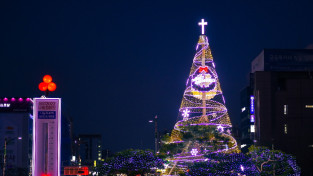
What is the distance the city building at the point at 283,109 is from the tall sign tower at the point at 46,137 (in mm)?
87486

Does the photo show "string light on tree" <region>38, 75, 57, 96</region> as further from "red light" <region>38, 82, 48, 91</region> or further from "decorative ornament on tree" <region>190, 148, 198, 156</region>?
"decorative ornament on tree" <region>190, 148, 198, 156</region>

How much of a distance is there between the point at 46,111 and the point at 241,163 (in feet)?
91.3

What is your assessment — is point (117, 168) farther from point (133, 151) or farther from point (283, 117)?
point (283, 117)

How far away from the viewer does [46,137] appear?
3644 centimetres

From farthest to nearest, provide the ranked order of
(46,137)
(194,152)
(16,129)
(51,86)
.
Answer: (16,129) < (194,152) < (46,137) < (51,86)

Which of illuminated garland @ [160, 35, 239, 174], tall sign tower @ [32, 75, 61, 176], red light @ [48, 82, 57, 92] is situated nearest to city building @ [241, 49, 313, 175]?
illuminated garland @ [160, 35, 239, 174]

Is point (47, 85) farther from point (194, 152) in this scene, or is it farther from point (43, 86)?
point (194, 152)

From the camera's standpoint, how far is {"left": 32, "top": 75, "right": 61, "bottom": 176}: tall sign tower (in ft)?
119

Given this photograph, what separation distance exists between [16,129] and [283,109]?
71.0m

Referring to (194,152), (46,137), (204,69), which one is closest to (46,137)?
(46,137)

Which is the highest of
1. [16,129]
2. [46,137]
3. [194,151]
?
[46,137]

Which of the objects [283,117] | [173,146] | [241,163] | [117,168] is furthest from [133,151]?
[283,117]

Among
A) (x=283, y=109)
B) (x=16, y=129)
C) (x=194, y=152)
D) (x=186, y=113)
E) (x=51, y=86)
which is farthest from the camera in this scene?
(x=16, y=129)

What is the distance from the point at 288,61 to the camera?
422 ft
